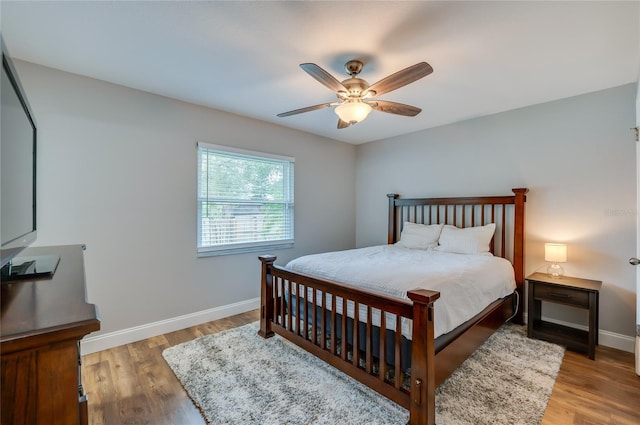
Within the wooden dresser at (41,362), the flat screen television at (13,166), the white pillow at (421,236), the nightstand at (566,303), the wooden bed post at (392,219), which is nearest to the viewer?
the wooden dresser at (41,362)

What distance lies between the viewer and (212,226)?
329 centimetres

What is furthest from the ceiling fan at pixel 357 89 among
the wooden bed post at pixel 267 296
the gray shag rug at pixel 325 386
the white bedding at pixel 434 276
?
the gray shag rug at pixel 325 386

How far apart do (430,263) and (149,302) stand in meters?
2.76

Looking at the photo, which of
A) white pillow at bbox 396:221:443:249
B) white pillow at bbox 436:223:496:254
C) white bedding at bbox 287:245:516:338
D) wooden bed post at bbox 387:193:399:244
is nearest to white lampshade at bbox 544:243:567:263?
white bedding at bbox 287:245:516:338

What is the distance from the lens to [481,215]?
352 centimetres

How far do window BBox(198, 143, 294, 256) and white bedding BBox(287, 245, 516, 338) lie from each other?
1.10 metres

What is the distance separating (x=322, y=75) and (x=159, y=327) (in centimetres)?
283

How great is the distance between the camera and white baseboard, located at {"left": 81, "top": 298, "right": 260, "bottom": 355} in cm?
254

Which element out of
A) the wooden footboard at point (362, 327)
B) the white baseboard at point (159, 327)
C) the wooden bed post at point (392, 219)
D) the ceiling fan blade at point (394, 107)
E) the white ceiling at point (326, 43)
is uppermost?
the white ceiling at point (326, 43)

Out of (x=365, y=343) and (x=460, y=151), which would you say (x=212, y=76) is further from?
(x=460, y=151)

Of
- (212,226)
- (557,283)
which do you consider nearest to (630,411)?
(557,283)

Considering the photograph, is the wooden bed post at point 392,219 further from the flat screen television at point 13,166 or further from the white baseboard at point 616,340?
the flat screen television at point 13,166

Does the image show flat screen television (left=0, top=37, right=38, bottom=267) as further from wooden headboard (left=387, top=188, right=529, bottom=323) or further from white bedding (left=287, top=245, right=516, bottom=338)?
wooden headboard (left=387, top=188, right=529, bottom=323)

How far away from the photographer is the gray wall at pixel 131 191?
7.81 feet
